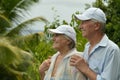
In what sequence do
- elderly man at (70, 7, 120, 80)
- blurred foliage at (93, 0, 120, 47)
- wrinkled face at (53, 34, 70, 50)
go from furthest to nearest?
1. blurred foliage at (93, 0, 120, 47)
2. wrinkled face at (53, 34, 70, 50)
3. elderly man at (70, 7, 120, 80)

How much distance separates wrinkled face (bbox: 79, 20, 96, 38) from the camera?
150 inches

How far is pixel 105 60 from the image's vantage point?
12.3 ft

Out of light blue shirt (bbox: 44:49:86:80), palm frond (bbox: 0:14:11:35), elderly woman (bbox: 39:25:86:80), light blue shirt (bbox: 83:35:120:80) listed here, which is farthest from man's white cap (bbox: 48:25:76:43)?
palm frond (bbox: 0:14:11:35)

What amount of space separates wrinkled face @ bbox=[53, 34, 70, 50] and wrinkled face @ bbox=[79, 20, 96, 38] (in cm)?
19

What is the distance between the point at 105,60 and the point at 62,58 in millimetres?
384

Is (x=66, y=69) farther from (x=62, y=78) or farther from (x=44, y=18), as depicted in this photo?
(x=44, y=18)

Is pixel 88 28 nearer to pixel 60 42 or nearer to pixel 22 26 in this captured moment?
pixel 60 42

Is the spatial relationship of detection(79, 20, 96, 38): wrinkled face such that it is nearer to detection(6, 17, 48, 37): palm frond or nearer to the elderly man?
the elderly man

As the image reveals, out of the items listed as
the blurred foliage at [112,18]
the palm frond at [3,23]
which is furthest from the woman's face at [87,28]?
the blurred foliage at [112,18]

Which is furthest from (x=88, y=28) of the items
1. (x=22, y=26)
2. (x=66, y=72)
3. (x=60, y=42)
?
(x=22, y=26)

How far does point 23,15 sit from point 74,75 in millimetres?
10925

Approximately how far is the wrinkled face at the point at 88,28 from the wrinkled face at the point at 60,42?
19 cm

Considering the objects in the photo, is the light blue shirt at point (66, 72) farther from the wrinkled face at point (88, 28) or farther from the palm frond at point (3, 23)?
the palm frond at point (3, 23)

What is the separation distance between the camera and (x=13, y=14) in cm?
1472
